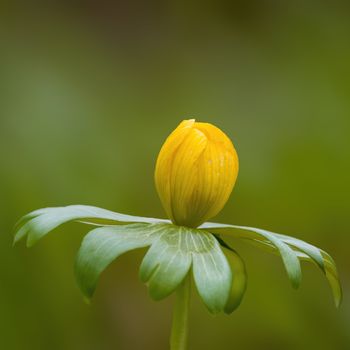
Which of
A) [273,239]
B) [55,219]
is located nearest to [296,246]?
A: [273,239]

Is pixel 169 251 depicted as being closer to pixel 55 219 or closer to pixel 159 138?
pixel 55 219

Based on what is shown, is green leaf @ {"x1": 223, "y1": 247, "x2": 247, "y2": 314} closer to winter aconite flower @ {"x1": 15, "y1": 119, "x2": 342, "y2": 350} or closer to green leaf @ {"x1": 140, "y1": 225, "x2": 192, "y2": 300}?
winter aconite flower @ {"x1": 15, "y1": 119, "x2": 342, "y2": 350}

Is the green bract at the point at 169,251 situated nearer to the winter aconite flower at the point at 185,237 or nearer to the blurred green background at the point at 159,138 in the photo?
the winter aconite flower at the point at 185,237

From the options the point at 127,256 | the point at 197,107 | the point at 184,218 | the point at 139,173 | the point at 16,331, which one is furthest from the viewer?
the point at 197,107

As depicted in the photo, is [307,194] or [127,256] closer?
[127,256]

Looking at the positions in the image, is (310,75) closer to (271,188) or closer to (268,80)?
(268,80)

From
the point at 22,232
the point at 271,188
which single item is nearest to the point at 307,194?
the point at 271,188

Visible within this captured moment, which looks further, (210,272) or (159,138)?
(159,138)

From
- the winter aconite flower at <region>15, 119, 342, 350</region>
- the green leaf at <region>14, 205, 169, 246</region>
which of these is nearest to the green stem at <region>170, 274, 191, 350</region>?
the winter aconite flower at <region>15, 119, 342, 350</region>
